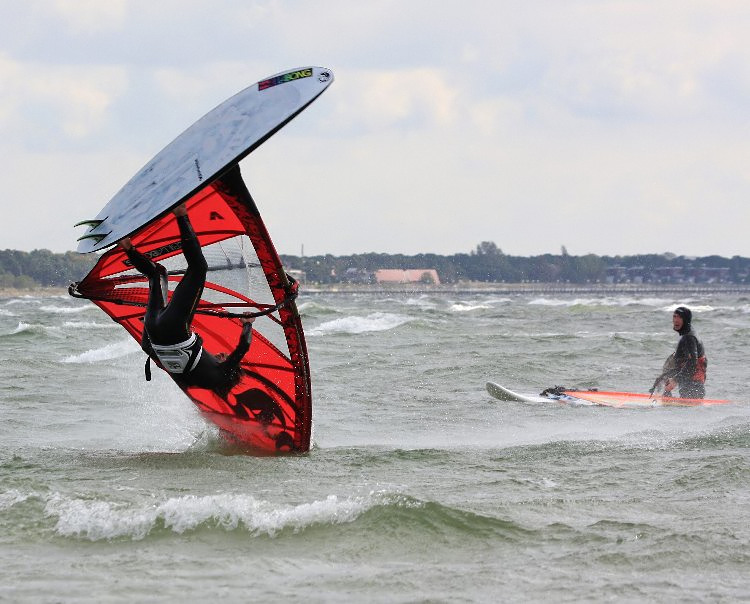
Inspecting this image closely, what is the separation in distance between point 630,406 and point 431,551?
675 centimetres

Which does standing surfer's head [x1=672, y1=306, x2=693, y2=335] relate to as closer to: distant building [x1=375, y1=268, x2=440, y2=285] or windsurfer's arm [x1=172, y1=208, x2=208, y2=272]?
windsurfer's arm [x1=172, y1=208, x2=208, y2=272]

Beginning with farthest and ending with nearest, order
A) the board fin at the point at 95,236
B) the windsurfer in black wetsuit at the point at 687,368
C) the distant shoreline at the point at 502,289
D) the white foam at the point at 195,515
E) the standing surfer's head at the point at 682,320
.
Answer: the distant shoreline at the point at 502,289, the windsurfer in black wetsuit at the point at 687,368, the standing surfer's head at the point at 682,320, the board fin at the point at 95,236, the white foam at the point at 195,515

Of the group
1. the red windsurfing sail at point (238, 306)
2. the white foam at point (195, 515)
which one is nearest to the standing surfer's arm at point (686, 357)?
the red windsurfing sail at point (238, 306)

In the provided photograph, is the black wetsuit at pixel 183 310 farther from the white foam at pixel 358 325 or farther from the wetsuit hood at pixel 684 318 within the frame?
Result: the white foam at pixel 358 325

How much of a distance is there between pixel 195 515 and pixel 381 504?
108 centimetres

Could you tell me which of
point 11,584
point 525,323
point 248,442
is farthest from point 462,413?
point 525,323

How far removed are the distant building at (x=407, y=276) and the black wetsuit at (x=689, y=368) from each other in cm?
12467

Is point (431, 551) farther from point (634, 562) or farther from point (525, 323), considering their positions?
point (525, 323)

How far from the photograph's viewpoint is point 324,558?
554cm

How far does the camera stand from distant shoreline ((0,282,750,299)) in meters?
130

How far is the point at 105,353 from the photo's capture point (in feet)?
63.1

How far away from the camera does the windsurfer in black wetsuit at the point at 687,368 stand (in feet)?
40.2

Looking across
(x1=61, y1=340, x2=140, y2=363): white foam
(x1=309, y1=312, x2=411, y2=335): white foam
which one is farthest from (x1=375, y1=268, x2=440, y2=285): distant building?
(x1=61, y1=340, x2=140, y2=363): white foam

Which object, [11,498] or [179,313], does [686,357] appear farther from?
[11,498]
